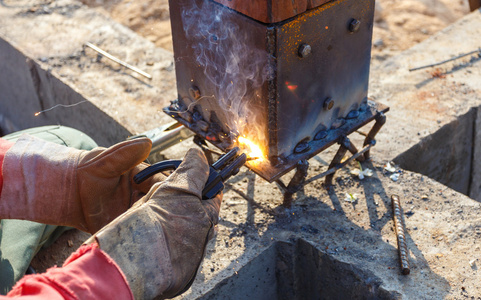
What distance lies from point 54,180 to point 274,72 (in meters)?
1.09

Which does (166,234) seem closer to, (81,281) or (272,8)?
(81,281)

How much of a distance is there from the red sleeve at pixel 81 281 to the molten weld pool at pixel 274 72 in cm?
99

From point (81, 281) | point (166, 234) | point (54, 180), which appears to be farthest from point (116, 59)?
point (81, 281)

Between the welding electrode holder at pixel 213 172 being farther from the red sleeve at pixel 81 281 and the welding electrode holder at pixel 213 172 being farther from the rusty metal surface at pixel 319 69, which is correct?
the red sleeve at pixel 81 281

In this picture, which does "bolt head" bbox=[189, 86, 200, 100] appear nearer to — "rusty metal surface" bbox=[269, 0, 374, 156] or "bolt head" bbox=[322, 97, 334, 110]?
"rusty metal surface" bbox=[269, 0, 374, 156]

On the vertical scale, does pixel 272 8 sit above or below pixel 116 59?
above

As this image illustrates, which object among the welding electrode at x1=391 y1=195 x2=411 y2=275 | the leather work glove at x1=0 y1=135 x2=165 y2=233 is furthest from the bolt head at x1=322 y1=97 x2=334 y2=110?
the leather work glove at x1=0 y1=135 x2=165 y2=233

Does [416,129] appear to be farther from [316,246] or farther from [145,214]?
[145,214]

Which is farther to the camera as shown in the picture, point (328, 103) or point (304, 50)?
point (328, 103)

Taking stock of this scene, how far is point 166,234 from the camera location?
190cm

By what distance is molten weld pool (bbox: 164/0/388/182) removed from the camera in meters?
2.27

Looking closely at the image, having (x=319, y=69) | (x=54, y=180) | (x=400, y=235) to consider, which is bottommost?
(x=400, y=235)

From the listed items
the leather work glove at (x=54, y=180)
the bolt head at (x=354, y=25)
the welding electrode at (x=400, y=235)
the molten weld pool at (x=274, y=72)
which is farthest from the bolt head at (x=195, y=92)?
the welding electrode at (x=400, y=235)

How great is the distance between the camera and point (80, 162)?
2.24 metres
